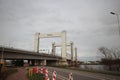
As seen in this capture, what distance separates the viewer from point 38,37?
80250mm

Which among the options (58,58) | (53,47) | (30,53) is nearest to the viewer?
(30,53)

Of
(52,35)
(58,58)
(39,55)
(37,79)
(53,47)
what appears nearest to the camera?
(37,79)

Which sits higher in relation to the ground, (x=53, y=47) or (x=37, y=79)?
(x=53, y=47)

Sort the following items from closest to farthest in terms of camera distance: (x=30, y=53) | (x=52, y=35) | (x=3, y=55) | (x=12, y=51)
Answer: (x=3, y=55) → (x=12, y=51) → (x=30, y=53) → (x=52, y=35)

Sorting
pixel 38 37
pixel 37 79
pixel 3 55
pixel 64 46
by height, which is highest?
pixel 38 37

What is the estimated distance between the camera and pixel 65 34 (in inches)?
3061

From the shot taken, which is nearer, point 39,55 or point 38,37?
point 39,55

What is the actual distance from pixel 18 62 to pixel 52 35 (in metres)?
21.5

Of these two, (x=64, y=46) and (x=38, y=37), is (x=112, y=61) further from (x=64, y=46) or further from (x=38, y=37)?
(x=38, y=37)

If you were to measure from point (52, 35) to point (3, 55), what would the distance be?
117ft

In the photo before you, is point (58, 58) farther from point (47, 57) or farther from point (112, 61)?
point (112, 61)

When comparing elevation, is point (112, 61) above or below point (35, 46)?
below

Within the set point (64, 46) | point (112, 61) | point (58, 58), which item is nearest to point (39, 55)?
point (64, 46)

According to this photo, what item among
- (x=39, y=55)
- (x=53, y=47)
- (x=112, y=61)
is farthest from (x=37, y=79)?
(x=53, y=47)
